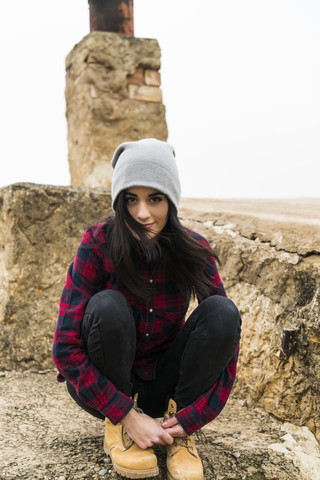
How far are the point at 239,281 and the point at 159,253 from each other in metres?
0.78

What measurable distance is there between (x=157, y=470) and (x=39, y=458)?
1.28ft

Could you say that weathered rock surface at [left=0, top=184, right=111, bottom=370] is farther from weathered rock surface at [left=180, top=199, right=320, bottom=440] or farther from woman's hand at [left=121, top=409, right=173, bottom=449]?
woman's hand at [left=121, top=409, right=173, bottom=449]

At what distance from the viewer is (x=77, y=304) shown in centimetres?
137

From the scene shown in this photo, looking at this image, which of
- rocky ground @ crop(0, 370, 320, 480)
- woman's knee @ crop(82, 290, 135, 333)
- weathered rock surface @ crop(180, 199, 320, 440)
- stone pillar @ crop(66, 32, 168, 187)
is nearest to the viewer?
A: woman's knee @ crop(82, 290, 135, 333)

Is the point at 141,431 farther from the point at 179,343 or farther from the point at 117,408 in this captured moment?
the point at 179,343

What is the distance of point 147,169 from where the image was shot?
1.42 m

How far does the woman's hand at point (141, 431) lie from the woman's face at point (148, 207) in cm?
54

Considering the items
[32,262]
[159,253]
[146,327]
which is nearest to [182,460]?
[146,327]

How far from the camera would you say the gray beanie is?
1.41 m

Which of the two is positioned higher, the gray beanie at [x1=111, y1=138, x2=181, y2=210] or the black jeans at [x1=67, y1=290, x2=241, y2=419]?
the gray beanie at [x1=111, y1=138, x2=181, y2=210]

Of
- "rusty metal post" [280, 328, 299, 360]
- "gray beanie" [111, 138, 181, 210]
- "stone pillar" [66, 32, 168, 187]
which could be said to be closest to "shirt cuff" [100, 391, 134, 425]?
"gray beanie" [111, 138, 181, 210]

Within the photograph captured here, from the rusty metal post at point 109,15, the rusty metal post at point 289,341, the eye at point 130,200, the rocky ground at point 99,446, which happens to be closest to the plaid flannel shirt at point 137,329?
the eye at point 130,200

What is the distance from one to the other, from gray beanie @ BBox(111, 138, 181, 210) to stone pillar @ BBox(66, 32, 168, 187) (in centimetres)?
295

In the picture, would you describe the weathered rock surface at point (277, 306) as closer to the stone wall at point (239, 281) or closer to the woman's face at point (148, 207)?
the stone wall at point (239, 281)
